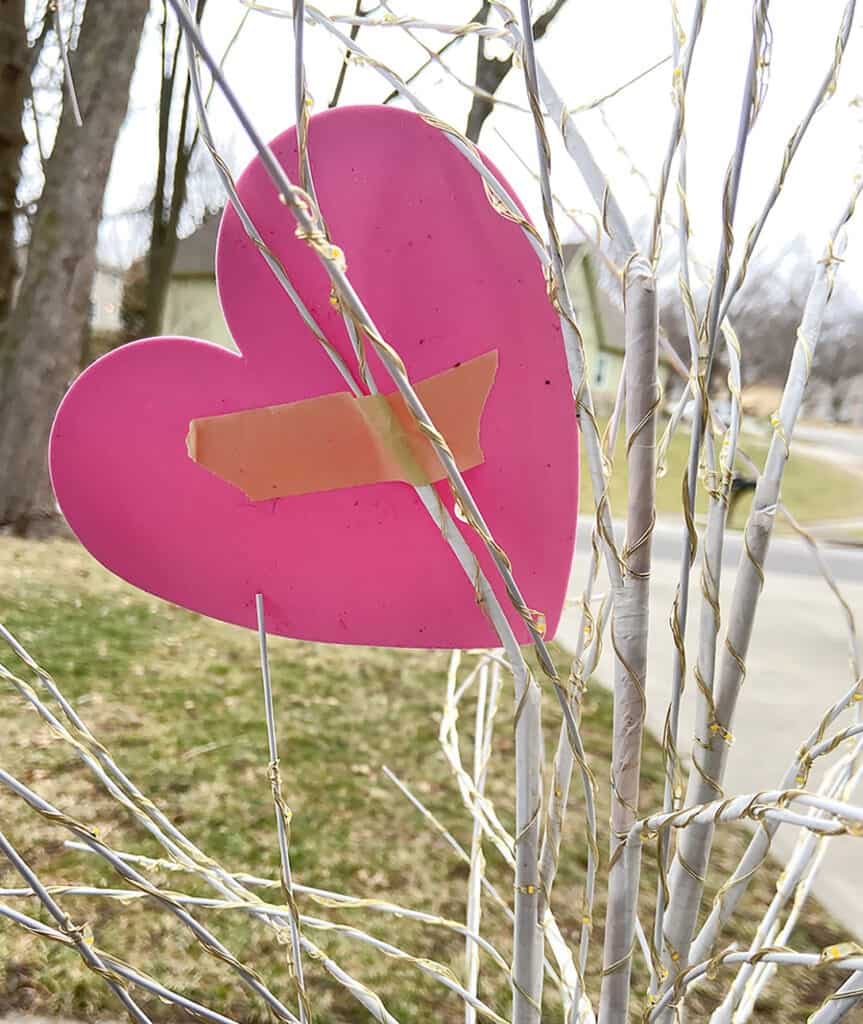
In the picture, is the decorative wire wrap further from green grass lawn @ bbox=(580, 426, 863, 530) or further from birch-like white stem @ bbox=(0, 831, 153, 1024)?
green grass lawn @ bbox=(580, 426, 863, 530)

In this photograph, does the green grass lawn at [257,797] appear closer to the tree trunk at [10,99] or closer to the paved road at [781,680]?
the paved road at [781,680]

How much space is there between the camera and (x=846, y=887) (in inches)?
83.4

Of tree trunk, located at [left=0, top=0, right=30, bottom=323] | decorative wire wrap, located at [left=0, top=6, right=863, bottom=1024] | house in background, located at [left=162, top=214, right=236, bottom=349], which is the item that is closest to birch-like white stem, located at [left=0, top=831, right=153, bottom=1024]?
decorative wire wrap, located at [left=0, top=6, right=863, bottom=1024]

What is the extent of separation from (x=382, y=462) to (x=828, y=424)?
2603cm

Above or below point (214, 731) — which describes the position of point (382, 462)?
above

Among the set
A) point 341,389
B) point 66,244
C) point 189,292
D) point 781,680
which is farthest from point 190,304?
point 341,389

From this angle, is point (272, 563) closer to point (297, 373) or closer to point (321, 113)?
point (297, 373)

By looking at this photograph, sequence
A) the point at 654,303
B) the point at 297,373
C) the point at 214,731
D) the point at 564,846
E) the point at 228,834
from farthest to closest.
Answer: the point at 214,731 < the point at 564,846 < the point at 228,834 < the point at 297,373 < the point at 654,303

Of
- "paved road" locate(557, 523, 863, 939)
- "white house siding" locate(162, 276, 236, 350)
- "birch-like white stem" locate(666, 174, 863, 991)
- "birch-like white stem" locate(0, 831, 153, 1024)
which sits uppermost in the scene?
"white house siding" locate(162, 276, 236, 350)

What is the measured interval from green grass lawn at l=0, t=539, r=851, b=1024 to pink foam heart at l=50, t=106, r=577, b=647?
45.9 inches

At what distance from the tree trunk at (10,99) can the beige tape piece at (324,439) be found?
491 cm

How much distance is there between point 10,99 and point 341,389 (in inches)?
199

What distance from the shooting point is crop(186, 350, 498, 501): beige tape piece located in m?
0.54

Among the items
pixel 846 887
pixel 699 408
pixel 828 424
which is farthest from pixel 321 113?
pixel 828 424
